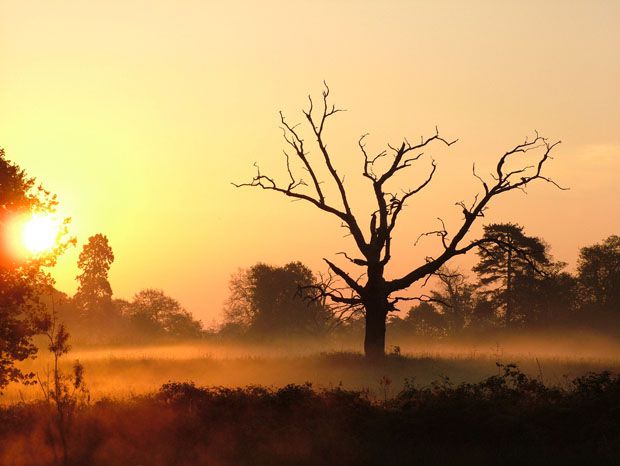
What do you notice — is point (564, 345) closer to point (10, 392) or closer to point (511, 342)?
point (511, 342)

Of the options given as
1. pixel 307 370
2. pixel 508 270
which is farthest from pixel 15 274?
pixel 508 270

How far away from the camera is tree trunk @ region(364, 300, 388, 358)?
121 ft

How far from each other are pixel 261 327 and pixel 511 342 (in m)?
22.3

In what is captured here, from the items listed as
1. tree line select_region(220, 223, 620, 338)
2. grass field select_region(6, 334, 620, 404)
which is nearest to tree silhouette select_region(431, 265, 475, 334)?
tree line select_region(220, 223, 620, 338)

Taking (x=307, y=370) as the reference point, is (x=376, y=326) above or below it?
above

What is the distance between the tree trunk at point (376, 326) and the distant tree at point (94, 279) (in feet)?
188

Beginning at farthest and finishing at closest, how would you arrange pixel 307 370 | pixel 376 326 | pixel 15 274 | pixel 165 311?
pixel 165 311
pixel 376 326
pixel 307 370
pixel 15 274

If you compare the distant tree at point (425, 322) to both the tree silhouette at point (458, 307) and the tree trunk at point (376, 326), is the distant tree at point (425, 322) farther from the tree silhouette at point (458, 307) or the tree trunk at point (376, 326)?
the tree trunk at point (376, 326)

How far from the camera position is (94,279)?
89938 mm

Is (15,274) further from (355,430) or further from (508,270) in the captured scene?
(508,270)

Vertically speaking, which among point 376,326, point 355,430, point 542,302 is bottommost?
point 355,430

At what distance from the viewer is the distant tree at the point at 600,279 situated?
69.4 metres

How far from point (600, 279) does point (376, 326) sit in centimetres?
4271


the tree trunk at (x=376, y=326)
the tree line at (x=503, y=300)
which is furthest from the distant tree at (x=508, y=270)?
the tree trunk at (x=376, y=326)
